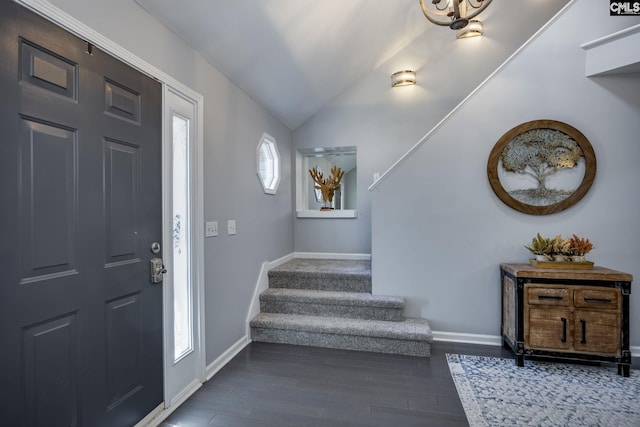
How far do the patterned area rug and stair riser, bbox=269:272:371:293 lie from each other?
1090mm

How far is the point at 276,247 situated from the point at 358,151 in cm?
176

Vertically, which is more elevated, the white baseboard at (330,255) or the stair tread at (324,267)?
the white baseboard at (330,255)

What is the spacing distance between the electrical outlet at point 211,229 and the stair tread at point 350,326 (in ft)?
3.57

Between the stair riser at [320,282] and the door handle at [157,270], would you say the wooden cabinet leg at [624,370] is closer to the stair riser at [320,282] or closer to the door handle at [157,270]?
the stair riser at [320,282]

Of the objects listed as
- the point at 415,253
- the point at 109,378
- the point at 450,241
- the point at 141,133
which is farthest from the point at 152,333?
the point at 450,241

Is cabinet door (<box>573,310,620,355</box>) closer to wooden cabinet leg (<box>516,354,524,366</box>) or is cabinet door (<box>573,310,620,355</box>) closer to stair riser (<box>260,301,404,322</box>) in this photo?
wooden cabinet leg (<box>516,354,524,366</box>)

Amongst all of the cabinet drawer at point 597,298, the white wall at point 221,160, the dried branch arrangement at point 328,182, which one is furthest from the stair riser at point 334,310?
the dried branch arrangement at point 328,182

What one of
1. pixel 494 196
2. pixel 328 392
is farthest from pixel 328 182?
pixel 328 392

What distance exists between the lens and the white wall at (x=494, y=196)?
2650 mm

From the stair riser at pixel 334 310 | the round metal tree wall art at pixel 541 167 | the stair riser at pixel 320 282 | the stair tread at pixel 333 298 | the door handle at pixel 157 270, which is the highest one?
the round metal tree wall art at pixel 541 167

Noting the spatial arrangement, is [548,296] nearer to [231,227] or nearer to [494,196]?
[494,196]

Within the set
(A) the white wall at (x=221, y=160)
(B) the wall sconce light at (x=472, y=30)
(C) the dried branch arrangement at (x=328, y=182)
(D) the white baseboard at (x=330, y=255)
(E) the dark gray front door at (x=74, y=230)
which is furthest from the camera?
(C) the dried branch arrangement at (x=328, y=182)

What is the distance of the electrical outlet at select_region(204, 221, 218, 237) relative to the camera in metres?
2.36

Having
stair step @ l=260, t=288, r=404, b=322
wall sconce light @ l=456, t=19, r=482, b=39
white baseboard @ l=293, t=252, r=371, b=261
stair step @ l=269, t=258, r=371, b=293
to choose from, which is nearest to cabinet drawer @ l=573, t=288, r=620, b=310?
stair step @ l=260, t=288, r=404, b=322
